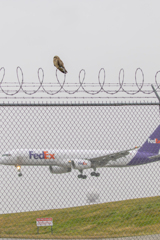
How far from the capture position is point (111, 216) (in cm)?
2598

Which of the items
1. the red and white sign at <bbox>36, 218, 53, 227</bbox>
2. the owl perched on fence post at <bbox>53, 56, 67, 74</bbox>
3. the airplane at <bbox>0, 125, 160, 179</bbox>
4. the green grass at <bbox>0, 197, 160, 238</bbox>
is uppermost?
the owl perched on fence post at <bbox>53, 56, 67, 74</bbox>

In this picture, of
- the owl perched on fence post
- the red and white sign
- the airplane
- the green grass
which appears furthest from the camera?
the green grass

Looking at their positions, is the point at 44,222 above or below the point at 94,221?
above

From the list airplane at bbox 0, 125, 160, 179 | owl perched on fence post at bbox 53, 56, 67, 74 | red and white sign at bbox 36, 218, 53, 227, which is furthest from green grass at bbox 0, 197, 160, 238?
owl perched on fence post at bbox 53, 56, 67, 74

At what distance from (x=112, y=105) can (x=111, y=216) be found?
69.6 feet

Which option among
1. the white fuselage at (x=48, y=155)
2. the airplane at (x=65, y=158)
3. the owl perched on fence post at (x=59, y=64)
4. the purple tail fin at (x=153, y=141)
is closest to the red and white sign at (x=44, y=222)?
the airplane at (x=65, y=158)

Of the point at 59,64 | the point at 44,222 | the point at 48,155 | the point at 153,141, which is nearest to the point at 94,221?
the point at 44,222

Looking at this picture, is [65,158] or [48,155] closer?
[48,155]

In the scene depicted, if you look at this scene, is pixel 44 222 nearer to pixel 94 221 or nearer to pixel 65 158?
pixel 65 158

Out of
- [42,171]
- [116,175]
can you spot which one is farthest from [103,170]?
[42,171]

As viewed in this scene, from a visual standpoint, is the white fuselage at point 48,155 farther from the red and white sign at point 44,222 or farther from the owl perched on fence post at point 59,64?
the red and white sign at point 44,222

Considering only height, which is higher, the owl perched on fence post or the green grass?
the owl perched on fence post

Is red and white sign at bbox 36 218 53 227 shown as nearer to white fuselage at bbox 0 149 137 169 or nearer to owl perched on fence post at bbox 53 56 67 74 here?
white fuselage at bbox 0 149 137 169

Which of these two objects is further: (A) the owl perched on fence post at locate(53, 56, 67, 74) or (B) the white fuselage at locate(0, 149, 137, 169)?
(B) the white fuselage at locate(0, 149, 137, 169)
